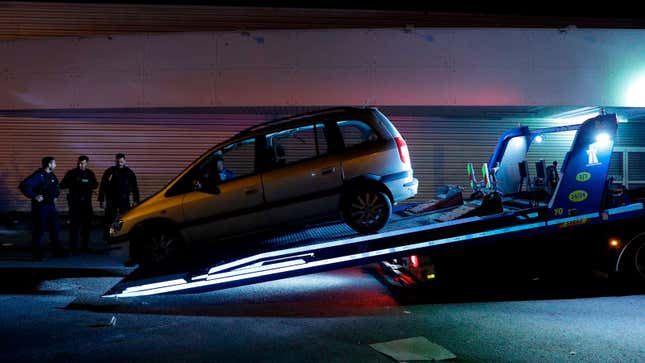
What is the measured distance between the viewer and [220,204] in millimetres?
7191

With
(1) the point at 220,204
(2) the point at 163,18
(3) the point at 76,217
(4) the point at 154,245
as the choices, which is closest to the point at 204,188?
(1) the point at 220,204

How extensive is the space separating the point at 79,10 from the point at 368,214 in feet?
33.6

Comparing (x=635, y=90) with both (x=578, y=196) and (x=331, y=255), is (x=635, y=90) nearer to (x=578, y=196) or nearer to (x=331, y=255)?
(x=578, y=196)

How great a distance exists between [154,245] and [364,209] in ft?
9.20

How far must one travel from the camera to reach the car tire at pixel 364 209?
23.3 ft

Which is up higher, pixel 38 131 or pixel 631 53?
pixel 631 53

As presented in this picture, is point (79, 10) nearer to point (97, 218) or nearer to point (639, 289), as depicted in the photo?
point (97, 218)

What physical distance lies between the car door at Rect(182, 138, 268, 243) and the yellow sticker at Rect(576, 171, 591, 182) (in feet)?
13.1

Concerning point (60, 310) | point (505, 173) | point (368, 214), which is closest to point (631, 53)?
point (505, 173)

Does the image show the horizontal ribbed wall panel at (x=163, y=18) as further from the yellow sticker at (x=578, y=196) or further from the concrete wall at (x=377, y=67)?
the yellow sticker at (x=578, y=196)

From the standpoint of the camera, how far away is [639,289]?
7613mm

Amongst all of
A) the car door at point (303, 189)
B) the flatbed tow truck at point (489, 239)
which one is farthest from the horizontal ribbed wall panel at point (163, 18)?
the car door at point (303, 189)

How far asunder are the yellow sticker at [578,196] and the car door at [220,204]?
12.8ft

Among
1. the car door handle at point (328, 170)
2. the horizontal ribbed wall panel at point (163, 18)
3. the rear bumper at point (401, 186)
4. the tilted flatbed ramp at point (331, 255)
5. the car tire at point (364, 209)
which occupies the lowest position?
the tilted flatbed ramp at point (331, 255)
